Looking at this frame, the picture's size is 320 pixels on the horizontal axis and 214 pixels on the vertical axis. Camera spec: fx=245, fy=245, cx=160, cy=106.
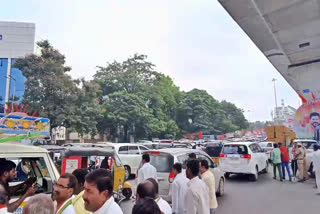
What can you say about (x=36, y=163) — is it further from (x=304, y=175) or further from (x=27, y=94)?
(x=27, y=94)

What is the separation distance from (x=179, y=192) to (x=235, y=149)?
7647 millimetres

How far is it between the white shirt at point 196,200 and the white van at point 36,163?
1950mm

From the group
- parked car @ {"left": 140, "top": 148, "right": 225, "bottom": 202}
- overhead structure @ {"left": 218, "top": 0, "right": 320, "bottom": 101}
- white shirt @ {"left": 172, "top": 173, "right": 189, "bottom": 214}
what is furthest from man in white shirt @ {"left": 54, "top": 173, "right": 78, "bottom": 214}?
parked car @ {"left": 140, "top": 148, "right": 225, "bottom": 202}

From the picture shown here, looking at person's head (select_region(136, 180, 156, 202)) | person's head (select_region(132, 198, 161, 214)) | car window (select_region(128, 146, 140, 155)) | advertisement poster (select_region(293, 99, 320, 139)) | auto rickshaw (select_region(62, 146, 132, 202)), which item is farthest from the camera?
car window (select_region(128, 146, 140, 155))

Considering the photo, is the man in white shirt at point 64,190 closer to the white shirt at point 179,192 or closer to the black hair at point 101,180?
the black hair at point 101,180

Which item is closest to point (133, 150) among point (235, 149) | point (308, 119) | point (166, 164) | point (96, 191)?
point (235, 149)

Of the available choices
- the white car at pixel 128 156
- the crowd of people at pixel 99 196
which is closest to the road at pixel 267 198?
the crowd of people at pixel 99 196

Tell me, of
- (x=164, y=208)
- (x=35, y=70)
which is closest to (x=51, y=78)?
(x=35, y=70)

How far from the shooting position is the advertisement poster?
9320 millimetres

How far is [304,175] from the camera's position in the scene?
1080 cm

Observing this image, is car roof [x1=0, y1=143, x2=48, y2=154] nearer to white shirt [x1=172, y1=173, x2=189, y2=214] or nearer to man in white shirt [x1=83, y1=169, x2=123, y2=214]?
man in white shirt [x1=83, y1=169, x2=123, y2=214]

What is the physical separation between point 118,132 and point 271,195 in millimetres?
23051

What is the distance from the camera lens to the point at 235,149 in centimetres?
1119

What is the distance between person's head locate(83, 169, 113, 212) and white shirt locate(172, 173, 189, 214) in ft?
7.66
